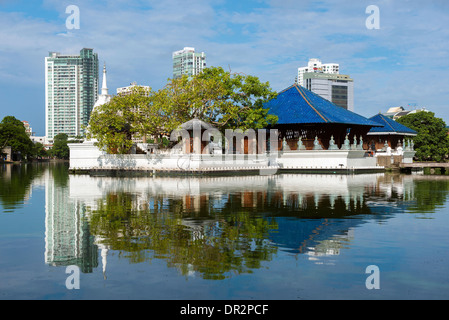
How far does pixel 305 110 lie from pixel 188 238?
44.4 metres

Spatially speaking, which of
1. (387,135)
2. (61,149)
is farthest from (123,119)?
(61,149)

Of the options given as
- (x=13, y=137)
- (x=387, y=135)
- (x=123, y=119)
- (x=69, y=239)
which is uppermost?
(x=13, y=137)

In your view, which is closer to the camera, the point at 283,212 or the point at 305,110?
the point at 283,212

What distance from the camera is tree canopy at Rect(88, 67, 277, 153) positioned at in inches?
1731

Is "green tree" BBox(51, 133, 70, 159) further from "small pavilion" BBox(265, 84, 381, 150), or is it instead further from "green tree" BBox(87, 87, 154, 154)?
"green tree" BBox(87, 87, 154, 154)

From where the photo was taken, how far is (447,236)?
1177cm

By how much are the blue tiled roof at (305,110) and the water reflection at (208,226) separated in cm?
3060

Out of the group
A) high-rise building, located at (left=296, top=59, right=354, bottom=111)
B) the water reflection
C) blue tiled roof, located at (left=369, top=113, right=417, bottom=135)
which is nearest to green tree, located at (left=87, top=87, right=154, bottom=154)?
the water reflection

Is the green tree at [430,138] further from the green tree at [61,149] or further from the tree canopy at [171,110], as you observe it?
the green tree at [61,149]

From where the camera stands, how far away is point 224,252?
9.60m

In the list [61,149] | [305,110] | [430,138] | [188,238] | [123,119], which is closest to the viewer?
[188,238]

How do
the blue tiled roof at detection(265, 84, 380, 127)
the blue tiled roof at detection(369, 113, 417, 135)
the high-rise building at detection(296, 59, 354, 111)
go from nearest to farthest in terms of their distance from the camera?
the blue tiled roof at detection(265, 84, 380, 127) → the blue tiled roof at detection(369, 113, 417, 135) → the high-rise building at detection(296, 59, 354, 111)

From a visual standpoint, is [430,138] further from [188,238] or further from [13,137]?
[13,137]

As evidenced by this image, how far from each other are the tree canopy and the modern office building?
131994 mm
